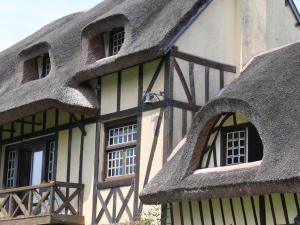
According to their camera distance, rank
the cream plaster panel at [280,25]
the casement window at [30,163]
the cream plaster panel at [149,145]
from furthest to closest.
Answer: the casement window at [30,163] → the cream plaster panel at [280,25] → the cream plaster panel at [149,145]

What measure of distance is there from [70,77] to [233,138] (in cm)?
463

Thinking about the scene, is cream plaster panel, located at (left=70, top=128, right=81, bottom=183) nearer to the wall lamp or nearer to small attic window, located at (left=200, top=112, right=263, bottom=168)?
the wall lamp

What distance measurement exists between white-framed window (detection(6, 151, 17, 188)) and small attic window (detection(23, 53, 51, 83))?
216 cm

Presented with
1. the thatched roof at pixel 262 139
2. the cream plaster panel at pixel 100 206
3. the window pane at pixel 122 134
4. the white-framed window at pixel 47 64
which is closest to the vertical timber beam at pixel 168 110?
the thatched roof at pixel 262 139

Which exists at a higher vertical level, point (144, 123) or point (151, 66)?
point (151, 66)

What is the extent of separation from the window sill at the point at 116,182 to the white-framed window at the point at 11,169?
415 centimetres

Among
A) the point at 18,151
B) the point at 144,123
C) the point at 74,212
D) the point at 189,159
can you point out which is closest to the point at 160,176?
the point at 189,159

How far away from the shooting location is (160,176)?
15281 millimetres

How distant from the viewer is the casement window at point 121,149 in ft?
56.9

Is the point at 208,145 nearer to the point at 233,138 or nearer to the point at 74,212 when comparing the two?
the point at 233,138

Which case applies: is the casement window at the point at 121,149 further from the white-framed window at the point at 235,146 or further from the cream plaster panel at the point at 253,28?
the cream plaster panel at the point at 253,28

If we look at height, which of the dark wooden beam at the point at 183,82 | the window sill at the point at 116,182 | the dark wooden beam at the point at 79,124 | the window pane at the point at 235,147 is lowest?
the window sill at the point at 116,182

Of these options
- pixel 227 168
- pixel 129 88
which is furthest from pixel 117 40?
pixel 227 168

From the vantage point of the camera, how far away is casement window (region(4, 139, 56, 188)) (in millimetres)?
19828
